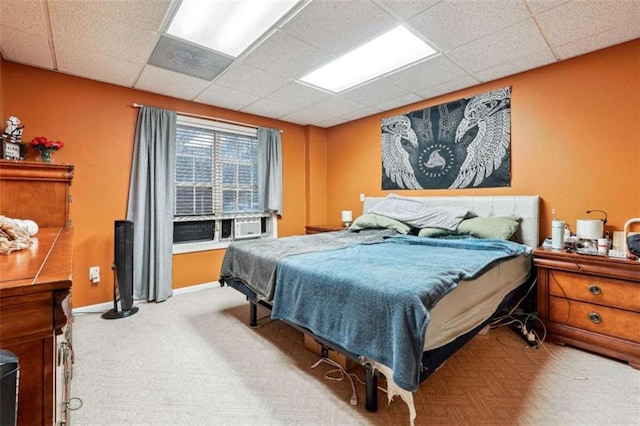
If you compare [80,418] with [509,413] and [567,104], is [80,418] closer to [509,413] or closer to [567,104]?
[509,413]

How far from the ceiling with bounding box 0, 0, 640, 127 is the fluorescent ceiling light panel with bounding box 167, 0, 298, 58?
74 millimetres

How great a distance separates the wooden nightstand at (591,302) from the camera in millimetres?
2049

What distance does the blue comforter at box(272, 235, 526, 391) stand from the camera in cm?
133

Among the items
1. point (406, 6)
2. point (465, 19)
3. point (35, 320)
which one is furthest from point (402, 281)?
point (465, 19)

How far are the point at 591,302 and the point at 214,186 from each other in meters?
4.10

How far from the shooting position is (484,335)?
2.53m

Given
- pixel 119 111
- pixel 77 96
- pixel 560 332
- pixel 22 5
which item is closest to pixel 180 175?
pixel 119 111

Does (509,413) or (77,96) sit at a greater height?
(77,96)

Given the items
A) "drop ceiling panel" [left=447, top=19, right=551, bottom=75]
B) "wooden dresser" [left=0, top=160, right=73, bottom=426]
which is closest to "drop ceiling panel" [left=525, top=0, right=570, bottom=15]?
"drop ceiling panel" [left=447, top=19, right=551, bottom=75]

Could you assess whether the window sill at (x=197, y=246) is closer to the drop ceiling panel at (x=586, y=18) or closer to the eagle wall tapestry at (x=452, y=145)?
the eagle wall tapestry at (x=452, y=145)

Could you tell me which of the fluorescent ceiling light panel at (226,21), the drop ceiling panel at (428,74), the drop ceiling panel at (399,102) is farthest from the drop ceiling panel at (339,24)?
the drop ceiling panel at (399,102)

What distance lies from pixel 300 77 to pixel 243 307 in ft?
8.37

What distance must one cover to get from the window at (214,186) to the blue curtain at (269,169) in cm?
11

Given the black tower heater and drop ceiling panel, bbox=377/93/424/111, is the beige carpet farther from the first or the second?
drop ceiling panel, bbox=377/93/424/111
